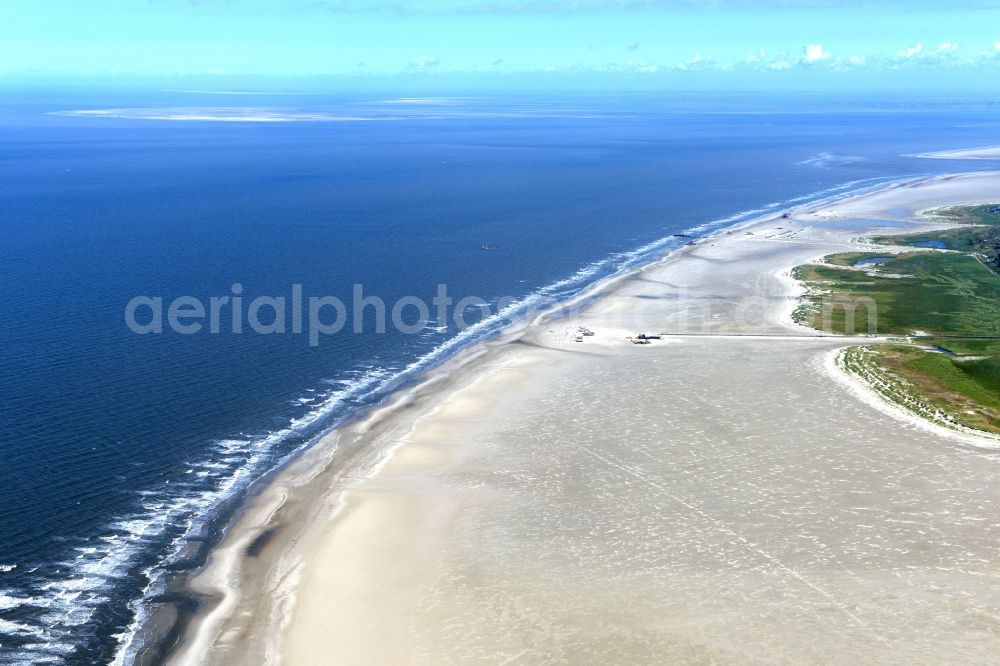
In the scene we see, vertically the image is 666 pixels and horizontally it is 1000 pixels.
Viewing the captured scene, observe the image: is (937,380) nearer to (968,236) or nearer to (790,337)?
(790,337)

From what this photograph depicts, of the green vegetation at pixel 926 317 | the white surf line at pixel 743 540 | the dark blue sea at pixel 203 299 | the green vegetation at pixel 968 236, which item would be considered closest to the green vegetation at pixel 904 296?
the green vegetation at pixel 926 317

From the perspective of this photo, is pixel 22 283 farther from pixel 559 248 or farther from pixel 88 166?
pixel 88 166

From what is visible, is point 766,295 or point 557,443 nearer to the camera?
point 557,443

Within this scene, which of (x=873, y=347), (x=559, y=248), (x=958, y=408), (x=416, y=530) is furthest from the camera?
(x=559, y=248)

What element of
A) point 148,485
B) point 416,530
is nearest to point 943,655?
point 416,530

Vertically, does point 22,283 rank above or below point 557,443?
above

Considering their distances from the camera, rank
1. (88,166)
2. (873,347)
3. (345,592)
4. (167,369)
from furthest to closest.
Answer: (88,166)
(873,347)
(167,369)
(345,592)

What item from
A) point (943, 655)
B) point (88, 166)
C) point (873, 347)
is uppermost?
point (88, 166)

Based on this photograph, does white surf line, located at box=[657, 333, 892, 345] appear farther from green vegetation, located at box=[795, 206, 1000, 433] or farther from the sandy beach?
the sandy beach
